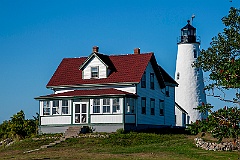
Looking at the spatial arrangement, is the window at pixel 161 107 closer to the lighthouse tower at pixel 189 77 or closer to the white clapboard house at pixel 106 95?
the white clapboard house at pixel 106 95

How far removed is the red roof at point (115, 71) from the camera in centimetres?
4569

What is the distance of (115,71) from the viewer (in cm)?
4694

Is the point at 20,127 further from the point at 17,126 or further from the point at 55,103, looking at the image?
the point at 55,103

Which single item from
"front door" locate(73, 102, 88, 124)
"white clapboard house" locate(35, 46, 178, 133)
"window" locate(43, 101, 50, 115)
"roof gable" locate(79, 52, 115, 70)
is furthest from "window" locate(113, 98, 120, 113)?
"window" locate(43, 101, 50, 115)

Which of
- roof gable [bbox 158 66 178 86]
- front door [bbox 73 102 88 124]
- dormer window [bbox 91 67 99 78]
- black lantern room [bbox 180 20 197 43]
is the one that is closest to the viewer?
front door [bbox 73 102 88 124]

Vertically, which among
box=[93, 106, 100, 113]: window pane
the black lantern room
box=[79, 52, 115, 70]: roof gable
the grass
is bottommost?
the grass

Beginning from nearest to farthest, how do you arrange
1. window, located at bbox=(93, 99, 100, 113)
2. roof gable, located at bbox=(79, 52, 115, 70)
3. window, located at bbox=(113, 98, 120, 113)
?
window, located at bbox=(113, 98, 120, 113) < window, located at bbox=(93, 99, 100, 113) < roof gable, located at bbox=(79, 52, 115, 70)

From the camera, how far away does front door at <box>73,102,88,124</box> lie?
44250mm

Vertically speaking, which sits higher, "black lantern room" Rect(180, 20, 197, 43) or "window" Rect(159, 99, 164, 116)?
"black lantern room" Rect(180, 20, 197, 43)

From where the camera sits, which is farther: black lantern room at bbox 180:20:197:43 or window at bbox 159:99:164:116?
black lantern room at bbox 180:20:197:43

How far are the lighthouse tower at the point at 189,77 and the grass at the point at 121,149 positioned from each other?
1513 centimetres

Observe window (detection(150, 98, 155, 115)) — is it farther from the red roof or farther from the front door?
the front door

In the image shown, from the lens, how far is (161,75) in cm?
4894

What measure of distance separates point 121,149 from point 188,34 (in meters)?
26.5
